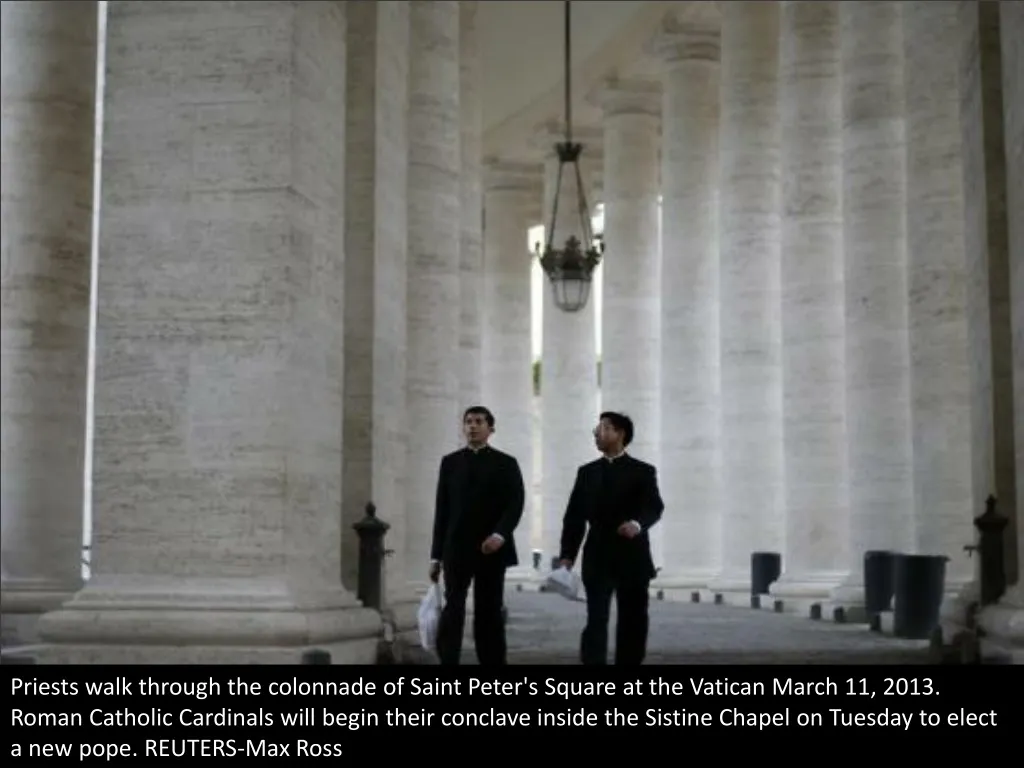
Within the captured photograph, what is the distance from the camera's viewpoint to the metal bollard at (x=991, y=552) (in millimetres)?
38969

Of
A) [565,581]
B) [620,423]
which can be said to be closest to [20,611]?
[565,581]

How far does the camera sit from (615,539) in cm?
3306

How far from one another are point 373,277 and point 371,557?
6.48 meters

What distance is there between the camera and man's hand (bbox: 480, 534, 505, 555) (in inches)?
1297

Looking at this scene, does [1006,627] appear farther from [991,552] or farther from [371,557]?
[371,557]

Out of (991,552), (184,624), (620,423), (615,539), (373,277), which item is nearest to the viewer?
(184,624)

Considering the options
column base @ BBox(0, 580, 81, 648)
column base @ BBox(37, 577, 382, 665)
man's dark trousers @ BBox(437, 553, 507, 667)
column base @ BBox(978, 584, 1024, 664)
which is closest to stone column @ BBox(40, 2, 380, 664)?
column base @ BBox(37, 577, 382, 665)

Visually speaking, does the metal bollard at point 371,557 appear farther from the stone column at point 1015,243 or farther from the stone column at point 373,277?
the stone column at point 1015,243

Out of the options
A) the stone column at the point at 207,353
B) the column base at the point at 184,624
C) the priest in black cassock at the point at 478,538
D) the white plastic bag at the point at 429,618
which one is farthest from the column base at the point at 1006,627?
the column base at the point at 184,624

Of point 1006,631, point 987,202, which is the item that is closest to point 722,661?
point 1006,631

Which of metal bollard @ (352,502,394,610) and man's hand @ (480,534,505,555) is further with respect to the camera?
metal bollard @ (352,502,394,610)

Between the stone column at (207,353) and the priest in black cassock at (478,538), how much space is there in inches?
91.9

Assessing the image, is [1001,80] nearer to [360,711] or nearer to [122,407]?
[122,407]

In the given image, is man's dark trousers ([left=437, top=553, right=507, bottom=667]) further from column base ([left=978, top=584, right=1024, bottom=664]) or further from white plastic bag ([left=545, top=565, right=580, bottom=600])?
column base ([left=978, top=584, right=1024, bottom=664])
